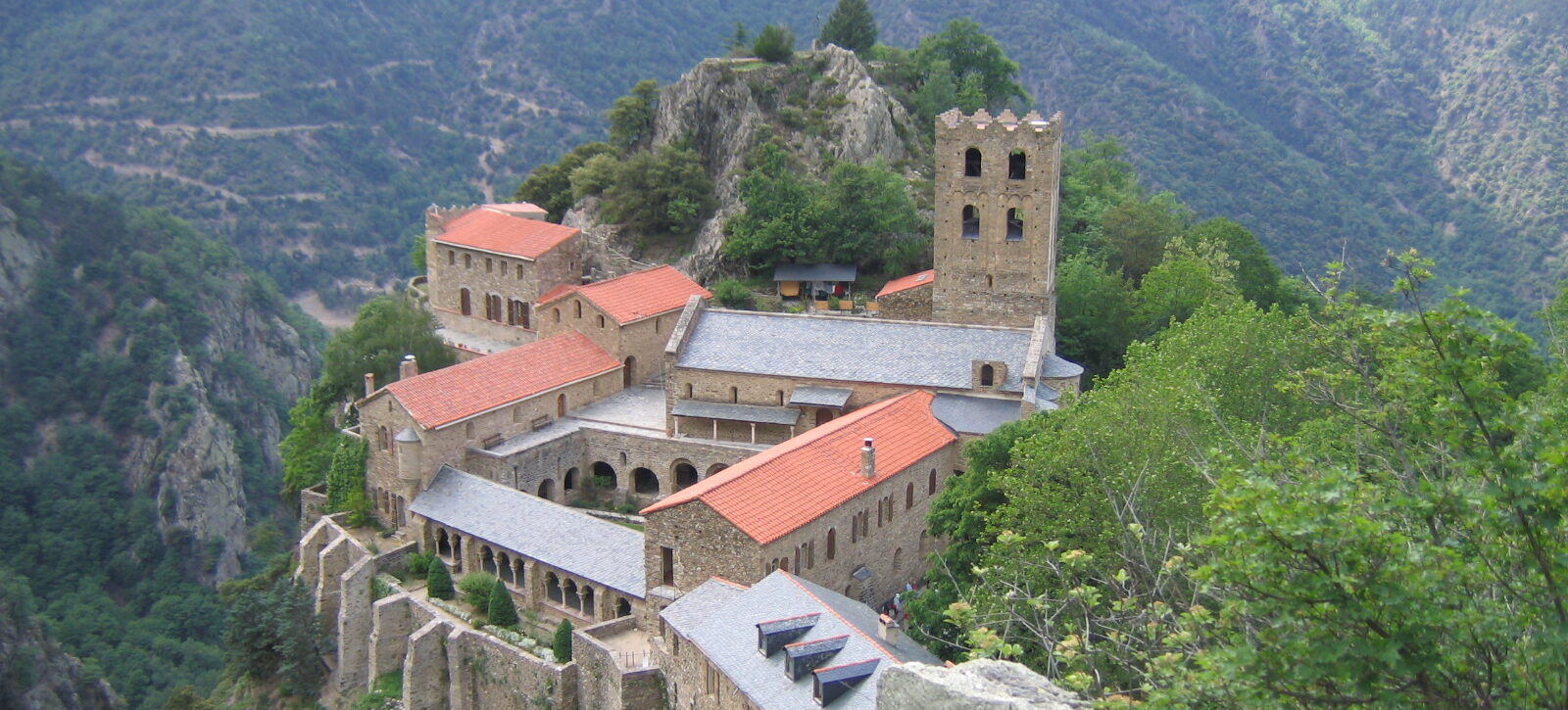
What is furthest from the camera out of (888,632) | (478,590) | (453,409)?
(453,409)

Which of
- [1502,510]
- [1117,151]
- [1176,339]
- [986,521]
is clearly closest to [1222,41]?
[1117,151]

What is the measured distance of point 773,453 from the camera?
44844 millimetres

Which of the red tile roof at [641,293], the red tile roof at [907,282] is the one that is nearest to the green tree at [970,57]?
the red tile roof at [907,282]

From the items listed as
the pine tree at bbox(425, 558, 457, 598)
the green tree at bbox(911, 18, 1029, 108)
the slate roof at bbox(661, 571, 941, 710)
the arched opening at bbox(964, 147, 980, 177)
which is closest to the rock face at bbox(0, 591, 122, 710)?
the pine tree at bbox(425, 558, 457, 598)

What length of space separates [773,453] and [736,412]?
324 inches

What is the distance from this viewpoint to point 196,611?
86062mm

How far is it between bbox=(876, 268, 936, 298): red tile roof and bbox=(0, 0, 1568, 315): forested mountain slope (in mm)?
41540

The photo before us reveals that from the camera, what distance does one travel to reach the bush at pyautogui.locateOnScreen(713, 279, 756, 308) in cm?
6688

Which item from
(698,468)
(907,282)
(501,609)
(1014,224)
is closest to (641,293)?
(698,468)

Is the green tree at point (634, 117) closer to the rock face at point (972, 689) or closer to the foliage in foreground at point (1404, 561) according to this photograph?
the foliage in foreground at point (1404, 561)

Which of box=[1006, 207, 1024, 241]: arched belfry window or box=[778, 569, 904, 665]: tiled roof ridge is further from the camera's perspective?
box=[1006, 207, 1024, 241]: arched belfry window

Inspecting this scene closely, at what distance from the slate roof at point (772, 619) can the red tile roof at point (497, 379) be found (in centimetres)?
1510

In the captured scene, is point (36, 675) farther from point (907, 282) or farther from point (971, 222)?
point (971, 222)

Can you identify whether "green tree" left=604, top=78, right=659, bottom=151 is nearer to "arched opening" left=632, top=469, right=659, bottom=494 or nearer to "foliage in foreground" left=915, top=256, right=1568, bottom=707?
"arched opening" left=632, top=469, right=659, bottom=494
